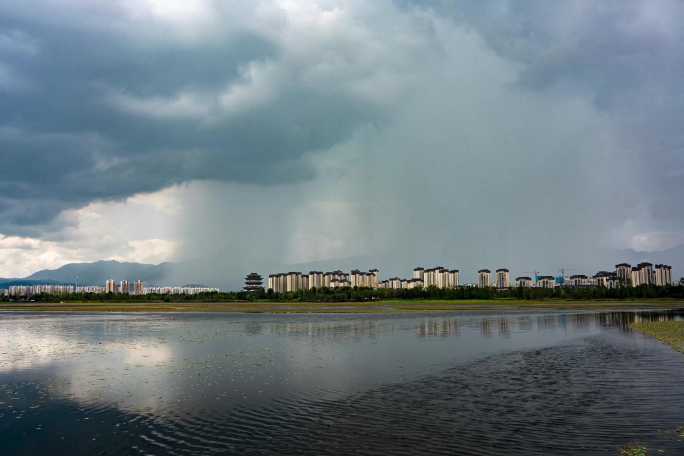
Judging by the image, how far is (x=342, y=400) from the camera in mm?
22375

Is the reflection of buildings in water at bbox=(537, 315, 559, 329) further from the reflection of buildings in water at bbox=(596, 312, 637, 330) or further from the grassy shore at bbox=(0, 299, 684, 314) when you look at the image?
the grassy shore at bbox=(0, 299, 684, 314)

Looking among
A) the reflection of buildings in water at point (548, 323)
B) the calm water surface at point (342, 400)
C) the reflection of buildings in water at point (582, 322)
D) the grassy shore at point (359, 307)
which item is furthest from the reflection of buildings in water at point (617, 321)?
the grassy shore at point (359, 307)

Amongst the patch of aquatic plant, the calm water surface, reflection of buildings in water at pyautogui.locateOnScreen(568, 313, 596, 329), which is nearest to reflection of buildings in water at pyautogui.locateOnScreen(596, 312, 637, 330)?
reflection of buildings in water at pyautogui.locateOnScreen(568, 313, 596, 329)

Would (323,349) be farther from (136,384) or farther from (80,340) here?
(80,340)

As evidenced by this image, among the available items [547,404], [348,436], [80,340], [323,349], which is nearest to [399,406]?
[348,436]

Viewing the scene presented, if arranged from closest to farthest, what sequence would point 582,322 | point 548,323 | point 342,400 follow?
point 342,400
point 548,323
point 582,322

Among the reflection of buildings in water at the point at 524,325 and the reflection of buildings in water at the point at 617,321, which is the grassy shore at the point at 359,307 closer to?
the reflection of buildings in water at the point at 524,325

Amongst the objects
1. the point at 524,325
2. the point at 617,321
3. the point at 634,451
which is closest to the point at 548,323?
the point at 524,325

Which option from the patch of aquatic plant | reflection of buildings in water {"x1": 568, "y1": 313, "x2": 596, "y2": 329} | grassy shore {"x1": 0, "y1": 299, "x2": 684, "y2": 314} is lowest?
grassy shore {"x1": 0, "y1": 299, "x2": 684, "y2": 314}

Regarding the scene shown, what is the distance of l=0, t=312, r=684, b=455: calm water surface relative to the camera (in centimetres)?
1638

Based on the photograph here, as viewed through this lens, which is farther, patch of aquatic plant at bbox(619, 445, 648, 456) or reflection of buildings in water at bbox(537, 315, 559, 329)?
reflection of buildings in water at bbox(537, 315, 559, 329)

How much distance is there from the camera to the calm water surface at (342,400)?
16375 millimetres

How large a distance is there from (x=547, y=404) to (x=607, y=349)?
23070 millimetres

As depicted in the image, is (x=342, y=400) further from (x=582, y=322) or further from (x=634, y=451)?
(x=582, y=322)
